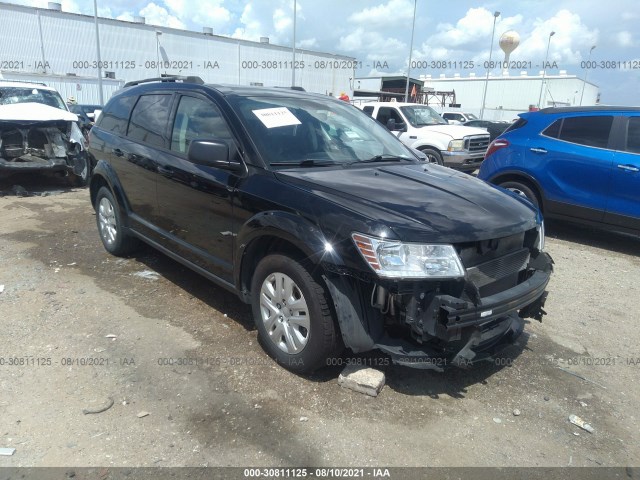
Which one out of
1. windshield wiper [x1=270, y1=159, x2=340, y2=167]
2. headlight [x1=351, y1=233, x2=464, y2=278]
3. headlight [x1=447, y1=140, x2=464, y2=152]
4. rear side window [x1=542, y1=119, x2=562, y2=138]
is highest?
rear side window [x1=542, y1=119, x2=562, y2=138]

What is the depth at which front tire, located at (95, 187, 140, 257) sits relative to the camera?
5.15m

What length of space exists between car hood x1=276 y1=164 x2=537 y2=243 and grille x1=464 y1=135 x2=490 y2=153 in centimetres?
788

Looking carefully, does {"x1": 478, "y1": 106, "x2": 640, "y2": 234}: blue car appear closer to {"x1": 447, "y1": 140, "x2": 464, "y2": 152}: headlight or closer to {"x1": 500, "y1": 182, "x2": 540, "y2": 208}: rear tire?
{"x1": 500, "y1": 182, "x2": 540, "y2": 208}: rear tire

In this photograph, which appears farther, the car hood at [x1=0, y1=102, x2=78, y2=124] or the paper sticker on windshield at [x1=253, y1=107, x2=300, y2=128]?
the car hood at [x1=0, y1=102, x2=78, y2=124]

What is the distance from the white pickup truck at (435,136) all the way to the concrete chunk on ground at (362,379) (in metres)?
8.05

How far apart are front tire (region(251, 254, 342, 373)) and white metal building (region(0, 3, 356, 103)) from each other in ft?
83.5

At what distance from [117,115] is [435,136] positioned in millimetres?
7725

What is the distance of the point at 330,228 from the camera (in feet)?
9.05

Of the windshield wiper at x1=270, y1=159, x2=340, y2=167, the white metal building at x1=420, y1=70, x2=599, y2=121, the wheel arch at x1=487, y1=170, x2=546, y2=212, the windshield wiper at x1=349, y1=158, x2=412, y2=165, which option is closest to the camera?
the windshield wiper at x1=270, y1=159, x2=340, y2=167

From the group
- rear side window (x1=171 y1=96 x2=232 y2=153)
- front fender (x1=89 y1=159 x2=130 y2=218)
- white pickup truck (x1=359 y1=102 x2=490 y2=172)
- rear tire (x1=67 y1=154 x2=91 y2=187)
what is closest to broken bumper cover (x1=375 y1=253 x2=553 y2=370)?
rear side window (x1=171 y1=96 x2=232 y2=153)

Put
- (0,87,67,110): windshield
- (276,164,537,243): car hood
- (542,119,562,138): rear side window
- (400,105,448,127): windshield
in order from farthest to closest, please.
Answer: (400,105,448,127): windshield, (0,87,67,110): windshield, (542,119,562,138): rear side window, (276,164,537,243): car hood

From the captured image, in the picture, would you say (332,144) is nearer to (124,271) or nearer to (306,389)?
(306,389)

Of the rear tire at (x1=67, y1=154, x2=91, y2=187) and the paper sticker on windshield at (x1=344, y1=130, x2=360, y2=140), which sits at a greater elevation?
the paper sticker on windshield at (x1=344, y1=130, x2=360, y2=140)

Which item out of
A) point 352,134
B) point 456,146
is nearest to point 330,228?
point 352,134
